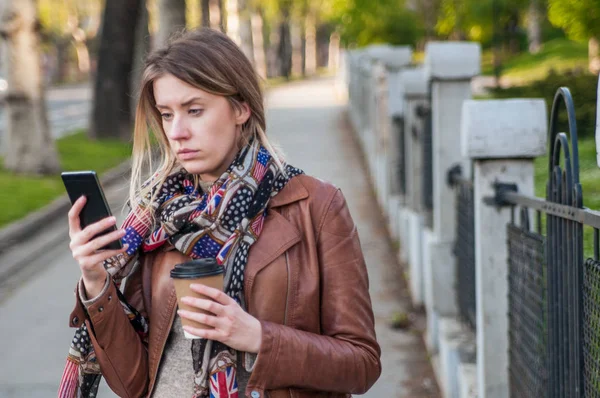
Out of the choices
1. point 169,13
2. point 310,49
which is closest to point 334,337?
point 169,13

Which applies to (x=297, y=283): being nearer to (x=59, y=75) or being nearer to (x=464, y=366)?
(x=464, y=366)

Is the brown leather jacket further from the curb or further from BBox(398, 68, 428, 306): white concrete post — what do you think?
the curb

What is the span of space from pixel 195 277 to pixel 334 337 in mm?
468

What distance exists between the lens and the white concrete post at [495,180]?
4199 millimetres

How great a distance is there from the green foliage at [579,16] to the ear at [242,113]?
6.71 metres

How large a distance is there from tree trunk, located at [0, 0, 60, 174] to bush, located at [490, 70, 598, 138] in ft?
21.9

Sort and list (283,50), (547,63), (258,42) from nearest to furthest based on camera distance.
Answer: (547,63), (258,42), (283,50)

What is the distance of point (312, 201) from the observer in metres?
2.60

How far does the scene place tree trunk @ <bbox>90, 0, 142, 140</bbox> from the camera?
20250mm

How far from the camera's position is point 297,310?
253cm

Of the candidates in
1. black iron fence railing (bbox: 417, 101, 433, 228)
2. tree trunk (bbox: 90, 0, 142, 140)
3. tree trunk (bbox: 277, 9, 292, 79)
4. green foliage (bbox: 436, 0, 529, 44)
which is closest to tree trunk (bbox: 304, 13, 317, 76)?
tree trunk (bbox: 277, 9, 292, 79)

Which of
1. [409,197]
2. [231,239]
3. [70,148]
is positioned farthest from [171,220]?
[70,148]

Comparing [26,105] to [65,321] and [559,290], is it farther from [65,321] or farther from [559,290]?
[559,290]

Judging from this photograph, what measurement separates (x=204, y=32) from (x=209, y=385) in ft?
2.91
